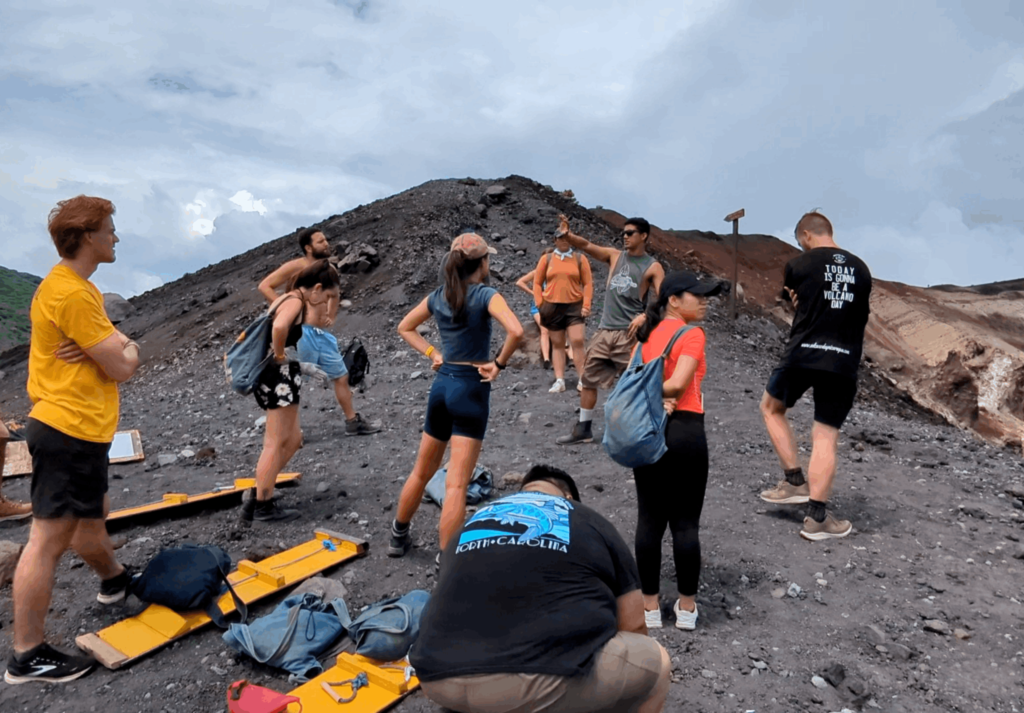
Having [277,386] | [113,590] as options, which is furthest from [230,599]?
[277,386]

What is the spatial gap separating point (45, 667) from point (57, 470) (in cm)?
98

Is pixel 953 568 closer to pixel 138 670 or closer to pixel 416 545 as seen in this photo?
pixel 416 545

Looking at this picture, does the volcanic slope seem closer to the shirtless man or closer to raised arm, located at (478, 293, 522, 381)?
the shirtless man

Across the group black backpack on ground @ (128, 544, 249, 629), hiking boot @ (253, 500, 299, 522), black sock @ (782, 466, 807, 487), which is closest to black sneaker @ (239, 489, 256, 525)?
hiking boot @ (253, 500, 299, 522)

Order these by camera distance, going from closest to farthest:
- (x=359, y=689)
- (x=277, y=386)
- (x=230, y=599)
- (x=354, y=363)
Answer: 1. (x=359, y=689)
2. (x=230, y=599)
3. (x=277, y=386)
4. (x=354, y=363)

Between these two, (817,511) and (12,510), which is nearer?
(817,511)

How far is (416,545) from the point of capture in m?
5.02

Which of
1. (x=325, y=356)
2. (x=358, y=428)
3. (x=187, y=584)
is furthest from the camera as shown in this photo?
(x=358, y=428)

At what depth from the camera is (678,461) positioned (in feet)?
11.8

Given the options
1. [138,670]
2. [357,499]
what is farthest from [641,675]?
[357,499]

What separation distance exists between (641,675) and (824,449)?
10.0ft

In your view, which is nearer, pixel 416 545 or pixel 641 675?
pixel 641 675

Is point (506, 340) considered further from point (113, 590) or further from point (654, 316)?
point (113, 590)

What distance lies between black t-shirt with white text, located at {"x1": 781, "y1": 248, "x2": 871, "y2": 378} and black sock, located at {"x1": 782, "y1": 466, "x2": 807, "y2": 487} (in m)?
0.92
